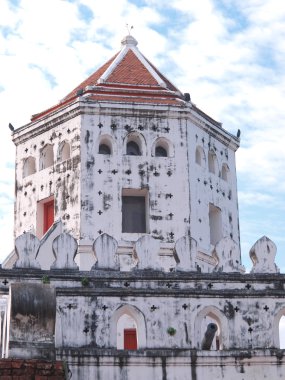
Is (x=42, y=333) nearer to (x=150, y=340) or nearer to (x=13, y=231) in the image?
(x=150, y=340)

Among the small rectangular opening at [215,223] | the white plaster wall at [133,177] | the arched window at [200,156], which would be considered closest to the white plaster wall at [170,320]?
the white plaster wall at [133,177]

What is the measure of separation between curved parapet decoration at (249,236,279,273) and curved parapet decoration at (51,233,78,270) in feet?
10.1

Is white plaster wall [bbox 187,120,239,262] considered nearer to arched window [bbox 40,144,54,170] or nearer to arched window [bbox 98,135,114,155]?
arched window [bbox 98,135,114,155]

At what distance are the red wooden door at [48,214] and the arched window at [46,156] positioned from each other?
0.91 meters

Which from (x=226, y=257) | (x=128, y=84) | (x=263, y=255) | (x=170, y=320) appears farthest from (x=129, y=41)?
(x=170, y=320)

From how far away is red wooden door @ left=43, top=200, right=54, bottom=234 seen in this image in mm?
20562

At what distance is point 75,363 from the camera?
556 inches

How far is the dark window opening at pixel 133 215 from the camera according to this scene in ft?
65.2

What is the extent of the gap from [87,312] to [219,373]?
91.6 inches

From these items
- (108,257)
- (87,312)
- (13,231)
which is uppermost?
(13,231)

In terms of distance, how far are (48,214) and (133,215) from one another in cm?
208

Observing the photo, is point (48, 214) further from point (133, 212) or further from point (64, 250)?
point (64, 250)

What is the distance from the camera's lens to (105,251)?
1540cm

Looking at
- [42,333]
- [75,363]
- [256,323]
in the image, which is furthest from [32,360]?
[256,323]
